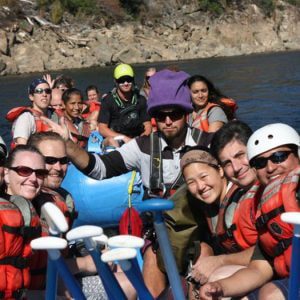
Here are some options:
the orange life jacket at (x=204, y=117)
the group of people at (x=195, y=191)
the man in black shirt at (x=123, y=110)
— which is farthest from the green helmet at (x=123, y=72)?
the group of people at (x=195, y=191)

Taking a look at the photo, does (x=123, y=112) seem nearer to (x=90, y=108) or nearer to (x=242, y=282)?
(x=90, y=108)

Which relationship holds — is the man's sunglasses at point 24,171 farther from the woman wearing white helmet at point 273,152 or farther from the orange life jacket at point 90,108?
the orange life jacket at point 90,108

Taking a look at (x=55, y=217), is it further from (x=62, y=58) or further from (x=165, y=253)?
(x=62, y=58)

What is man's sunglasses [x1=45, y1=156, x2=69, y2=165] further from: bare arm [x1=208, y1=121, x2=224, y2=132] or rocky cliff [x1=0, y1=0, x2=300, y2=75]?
rocky cliff [x1=0, y1=0, x2=300, y2=75]

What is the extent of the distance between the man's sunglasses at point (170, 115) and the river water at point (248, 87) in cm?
753

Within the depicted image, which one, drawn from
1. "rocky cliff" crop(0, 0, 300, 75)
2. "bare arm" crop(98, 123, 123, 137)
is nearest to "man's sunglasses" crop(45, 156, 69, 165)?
"bare arm" crop(98, 123, 123, 137)

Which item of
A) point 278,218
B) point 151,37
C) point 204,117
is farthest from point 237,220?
point 151,37

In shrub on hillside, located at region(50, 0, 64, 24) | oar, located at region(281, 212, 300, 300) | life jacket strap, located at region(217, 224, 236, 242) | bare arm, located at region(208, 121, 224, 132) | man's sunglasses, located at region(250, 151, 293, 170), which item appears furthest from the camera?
shrub on hillside, located at region(50, 0, 64, 24)

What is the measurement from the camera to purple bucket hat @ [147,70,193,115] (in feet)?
9.16

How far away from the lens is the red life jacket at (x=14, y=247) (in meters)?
2.25

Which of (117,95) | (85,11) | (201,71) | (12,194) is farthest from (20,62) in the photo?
(12,194)

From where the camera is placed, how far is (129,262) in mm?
1819

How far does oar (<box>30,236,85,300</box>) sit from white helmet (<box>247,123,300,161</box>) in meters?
0.85

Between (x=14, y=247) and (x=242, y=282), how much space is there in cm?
82
